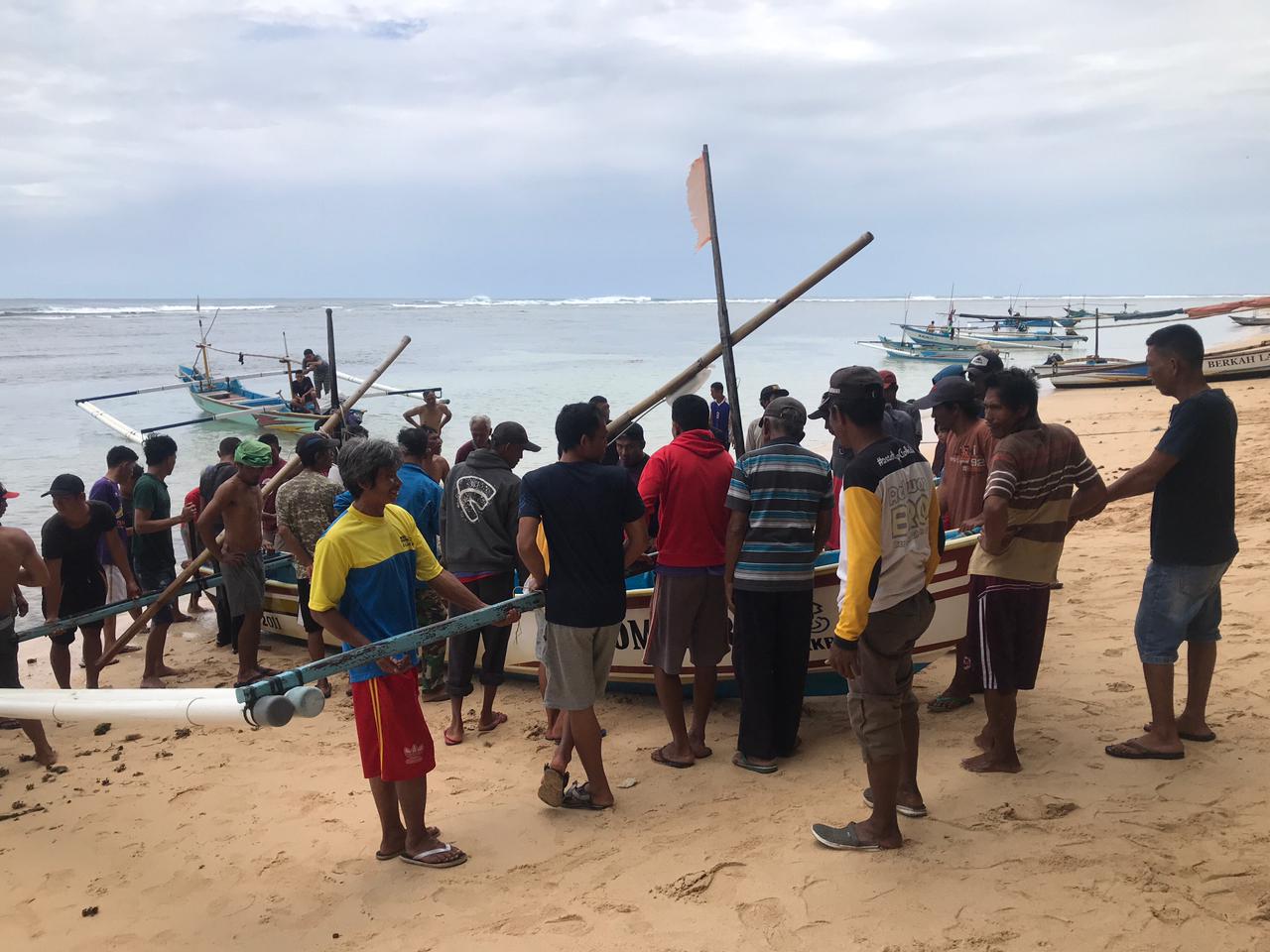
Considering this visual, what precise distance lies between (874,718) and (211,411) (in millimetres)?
26244

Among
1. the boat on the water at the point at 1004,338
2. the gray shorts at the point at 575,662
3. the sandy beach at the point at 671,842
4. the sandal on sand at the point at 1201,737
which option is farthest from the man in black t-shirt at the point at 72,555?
the boat on the water at the point at 1004,338

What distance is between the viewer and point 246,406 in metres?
25.1

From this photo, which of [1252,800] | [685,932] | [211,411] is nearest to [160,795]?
[685,932]

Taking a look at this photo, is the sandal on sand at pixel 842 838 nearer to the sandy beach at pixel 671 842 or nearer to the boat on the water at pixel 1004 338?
the sandy beach at pixel 671 842

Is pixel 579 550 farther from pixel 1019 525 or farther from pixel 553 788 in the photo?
pixel 1019 525

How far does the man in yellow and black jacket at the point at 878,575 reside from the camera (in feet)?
10.7

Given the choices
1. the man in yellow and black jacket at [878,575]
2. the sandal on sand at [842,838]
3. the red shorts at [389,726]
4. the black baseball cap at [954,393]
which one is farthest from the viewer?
the black baseball cap at [954,393]

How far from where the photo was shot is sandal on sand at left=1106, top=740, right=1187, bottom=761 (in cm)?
413

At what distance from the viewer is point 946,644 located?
5.25 m

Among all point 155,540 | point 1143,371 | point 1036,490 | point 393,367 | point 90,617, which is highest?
point 393,367

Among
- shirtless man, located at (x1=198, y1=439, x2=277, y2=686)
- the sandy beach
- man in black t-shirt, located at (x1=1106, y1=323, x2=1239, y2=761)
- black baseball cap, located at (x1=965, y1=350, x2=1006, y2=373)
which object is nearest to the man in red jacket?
the sandy beach

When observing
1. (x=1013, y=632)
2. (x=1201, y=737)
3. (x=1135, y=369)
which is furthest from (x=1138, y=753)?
(x=1135, y=369)

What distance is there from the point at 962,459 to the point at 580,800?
281 centimetres

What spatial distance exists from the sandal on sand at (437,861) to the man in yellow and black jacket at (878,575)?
1.50 meters
